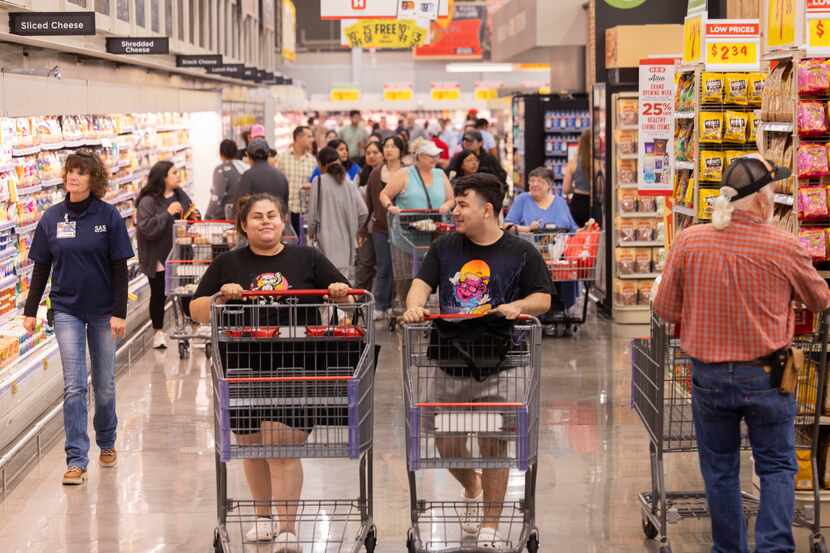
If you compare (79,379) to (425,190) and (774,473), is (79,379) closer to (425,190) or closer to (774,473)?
(774,473)

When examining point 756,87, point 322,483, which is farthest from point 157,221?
point 756,87

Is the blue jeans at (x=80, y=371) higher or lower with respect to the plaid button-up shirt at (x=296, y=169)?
lower

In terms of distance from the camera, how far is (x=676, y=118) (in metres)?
7.45

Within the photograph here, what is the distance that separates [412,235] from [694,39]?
12.4ft

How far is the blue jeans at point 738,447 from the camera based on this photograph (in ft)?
15.0

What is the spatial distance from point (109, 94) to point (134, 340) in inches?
86.0

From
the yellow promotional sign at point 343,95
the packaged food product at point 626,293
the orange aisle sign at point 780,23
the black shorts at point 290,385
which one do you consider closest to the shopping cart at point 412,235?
the packaged food product at point 626,293

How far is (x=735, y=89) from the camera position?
688 centimetres

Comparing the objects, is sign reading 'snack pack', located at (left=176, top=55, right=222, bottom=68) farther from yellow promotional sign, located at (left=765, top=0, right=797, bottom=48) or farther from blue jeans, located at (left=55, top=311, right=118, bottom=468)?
yellow promotional sign, located at (left=765, top=0, right=797, bottom=48)

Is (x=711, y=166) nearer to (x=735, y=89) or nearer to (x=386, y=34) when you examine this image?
(x=735, y=89)

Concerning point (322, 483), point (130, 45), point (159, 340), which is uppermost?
point (130, 45)

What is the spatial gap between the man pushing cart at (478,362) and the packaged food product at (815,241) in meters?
1.32

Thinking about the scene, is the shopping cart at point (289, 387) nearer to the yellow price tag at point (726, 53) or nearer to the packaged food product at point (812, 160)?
the packaged food product at point (812, 160)

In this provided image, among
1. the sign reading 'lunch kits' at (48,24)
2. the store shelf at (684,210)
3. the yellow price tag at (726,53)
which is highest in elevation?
the sign reading 'lunch kits' at (48,24)
